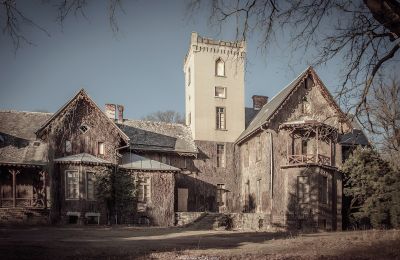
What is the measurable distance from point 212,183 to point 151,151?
5854 millimetres

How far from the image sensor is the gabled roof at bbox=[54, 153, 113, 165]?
2720cm

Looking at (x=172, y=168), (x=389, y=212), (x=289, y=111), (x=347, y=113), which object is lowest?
(x=389, y=212)

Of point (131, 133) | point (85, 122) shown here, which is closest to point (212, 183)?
point (131, 133)

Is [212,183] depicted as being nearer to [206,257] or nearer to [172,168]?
[172,168]

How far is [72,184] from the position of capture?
90.0 feet

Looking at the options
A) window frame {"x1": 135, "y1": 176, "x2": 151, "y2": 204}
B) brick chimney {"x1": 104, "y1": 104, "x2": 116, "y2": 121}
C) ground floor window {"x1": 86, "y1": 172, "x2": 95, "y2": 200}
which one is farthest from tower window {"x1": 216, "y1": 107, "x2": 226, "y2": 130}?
ground floor window {"x1": 86, "y1": 172, "x2": 95, "y2": 200}

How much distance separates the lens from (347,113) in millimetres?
8164

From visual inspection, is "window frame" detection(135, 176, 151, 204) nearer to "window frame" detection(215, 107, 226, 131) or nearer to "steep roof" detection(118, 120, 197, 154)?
"steep roof" detection(118, 120, 197, 154)

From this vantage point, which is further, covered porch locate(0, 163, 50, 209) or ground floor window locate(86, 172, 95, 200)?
ground floor window locate(86, 172, 95, 200)

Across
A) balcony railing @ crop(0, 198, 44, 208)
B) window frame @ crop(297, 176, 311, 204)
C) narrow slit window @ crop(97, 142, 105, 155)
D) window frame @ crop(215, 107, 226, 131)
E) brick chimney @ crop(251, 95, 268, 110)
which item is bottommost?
balcony railing @ crop(0, 198, 44, 208)

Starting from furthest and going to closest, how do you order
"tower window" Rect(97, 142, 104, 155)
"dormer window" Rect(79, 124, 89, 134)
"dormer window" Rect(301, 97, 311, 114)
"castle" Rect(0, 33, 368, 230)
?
1. "dormer window" Rect(301, 97, 311, 114)
2. "tower window" Rect(97, 142, 104, 155)
3. "dormer window" Rect(79, 124, 89, 134)
4. "castle" Rect(0, 33, 368, 230)

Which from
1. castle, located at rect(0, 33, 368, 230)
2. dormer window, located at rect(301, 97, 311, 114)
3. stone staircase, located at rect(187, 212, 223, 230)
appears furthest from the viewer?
dormer window, located at rect(301, 97, 311, 114)

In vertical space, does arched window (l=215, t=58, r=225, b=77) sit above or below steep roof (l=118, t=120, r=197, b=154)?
above

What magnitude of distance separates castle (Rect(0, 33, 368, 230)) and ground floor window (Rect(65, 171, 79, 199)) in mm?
66
